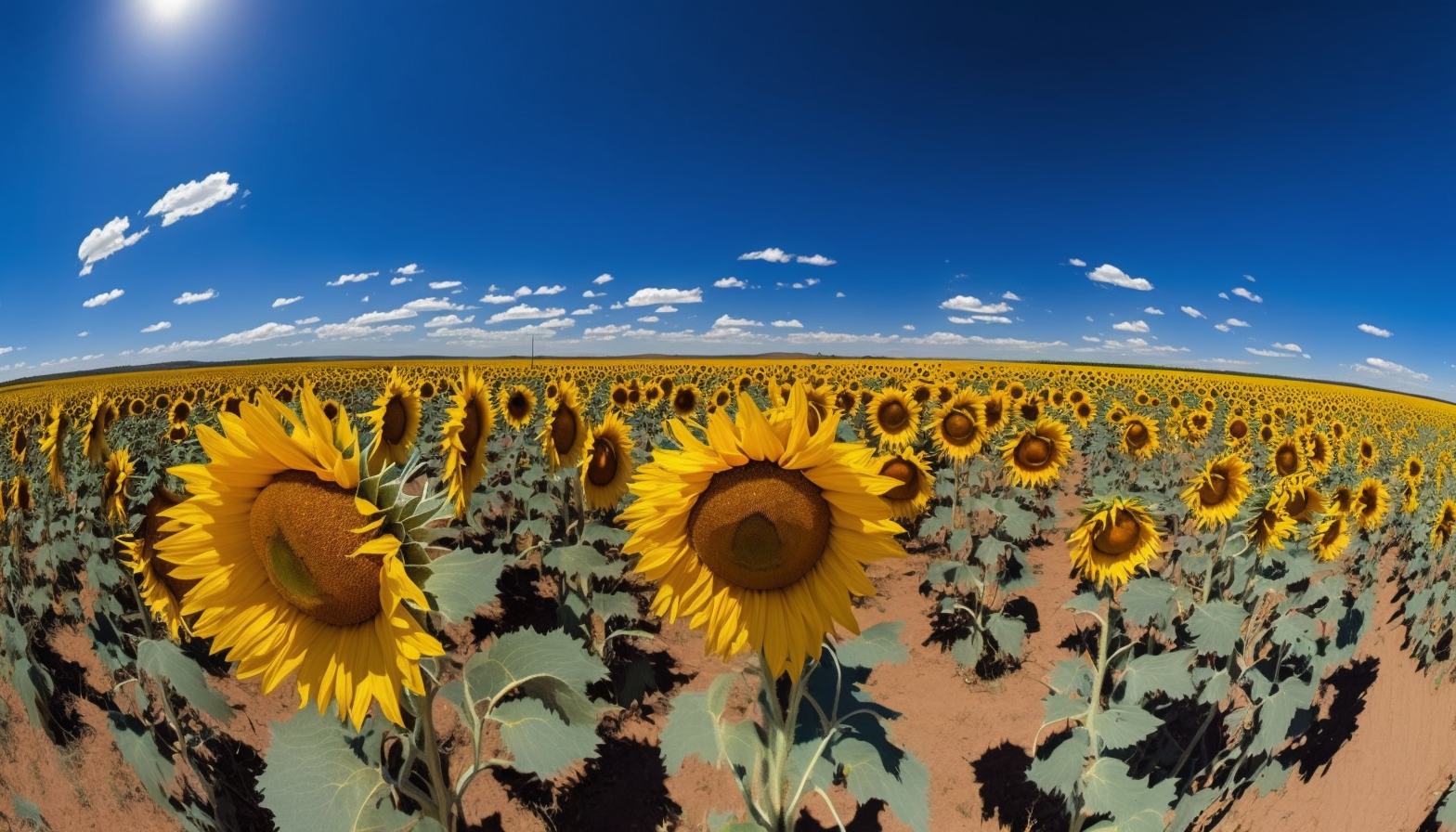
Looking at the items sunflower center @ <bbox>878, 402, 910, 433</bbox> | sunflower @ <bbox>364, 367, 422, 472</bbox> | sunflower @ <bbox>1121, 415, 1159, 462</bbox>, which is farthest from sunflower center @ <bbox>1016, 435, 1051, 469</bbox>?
sunflower @ <bbox>364, 367, 422, 472</bbox>

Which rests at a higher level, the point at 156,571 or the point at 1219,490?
the point at 1219,490

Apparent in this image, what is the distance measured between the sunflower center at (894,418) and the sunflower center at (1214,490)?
13.6ft

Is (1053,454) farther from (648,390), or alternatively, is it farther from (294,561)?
(648,390)

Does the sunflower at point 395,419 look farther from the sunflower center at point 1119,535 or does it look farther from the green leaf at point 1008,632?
the green leaf at point 1008,632

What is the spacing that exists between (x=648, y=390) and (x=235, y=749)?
36.0ft

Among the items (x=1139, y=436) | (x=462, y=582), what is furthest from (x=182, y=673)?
(x=1139, y=436)

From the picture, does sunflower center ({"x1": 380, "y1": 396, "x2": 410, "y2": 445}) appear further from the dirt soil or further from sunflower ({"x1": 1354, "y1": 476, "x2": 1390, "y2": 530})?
sunflower ({"x1": 1354, "y1": 476, "x2": 1390, "y2": 530})

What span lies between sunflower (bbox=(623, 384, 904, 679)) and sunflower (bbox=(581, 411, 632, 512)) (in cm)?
399

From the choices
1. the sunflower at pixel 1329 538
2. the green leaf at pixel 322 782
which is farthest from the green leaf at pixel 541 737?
the sunflower at pixel 1329 538

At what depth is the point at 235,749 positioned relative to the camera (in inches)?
165

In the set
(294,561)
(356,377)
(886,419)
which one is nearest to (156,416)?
(356,377)

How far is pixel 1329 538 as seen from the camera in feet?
20.2

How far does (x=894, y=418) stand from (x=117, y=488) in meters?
8.75

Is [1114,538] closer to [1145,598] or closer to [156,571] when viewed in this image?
[1145,598]
